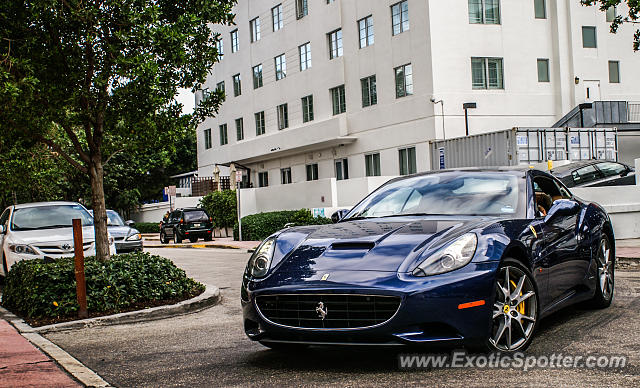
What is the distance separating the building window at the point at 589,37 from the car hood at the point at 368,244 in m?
30.5

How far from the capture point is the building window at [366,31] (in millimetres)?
34219

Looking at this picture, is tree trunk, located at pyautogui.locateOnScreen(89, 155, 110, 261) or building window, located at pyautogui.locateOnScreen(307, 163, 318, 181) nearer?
tree trunk, located at pyautogui.locateOnScreen(89, 155, 110, 261)

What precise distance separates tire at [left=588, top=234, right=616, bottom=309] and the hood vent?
3.08m

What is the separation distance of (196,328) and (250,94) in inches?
1489

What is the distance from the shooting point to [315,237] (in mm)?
5922

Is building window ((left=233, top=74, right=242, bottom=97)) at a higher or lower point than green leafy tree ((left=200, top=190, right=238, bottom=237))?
higher

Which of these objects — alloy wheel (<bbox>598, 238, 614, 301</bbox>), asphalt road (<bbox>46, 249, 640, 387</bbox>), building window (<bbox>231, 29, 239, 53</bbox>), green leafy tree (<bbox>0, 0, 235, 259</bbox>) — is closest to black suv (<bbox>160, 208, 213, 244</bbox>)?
building window (<bbox>231, 29, 239, 53</bbox>)

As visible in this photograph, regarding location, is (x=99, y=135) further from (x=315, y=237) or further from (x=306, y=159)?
(x=306, y=159)

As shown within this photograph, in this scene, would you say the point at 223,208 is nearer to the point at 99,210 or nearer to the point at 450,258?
the point at 99,210

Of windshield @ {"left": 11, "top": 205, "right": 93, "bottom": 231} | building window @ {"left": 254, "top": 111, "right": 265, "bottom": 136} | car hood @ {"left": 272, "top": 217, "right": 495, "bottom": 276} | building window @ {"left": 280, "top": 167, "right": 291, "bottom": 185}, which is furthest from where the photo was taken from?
building window @ {"left": 254, "top": 111, "right": 265, "bottom": 136}

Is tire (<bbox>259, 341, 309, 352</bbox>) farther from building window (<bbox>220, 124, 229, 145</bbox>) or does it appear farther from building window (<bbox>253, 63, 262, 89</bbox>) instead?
building window (<bbox>220, 124, 229, 145</bbox>)

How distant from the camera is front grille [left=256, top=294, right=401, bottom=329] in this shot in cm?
500

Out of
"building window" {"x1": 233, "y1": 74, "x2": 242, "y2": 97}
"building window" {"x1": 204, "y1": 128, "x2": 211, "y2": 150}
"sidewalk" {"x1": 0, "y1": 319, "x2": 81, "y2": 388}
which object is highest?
"building window" {"x1": 233, "y1": 74, "x2": 242, "y2": 97}

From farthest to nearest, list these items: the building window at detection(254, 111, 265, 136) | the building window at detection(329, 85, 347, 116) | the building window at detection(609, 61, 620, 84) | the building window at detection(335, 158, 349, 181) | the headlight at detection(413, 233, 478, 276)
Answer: the building window at detection(254, 111, 265, 136)
the building window at detection(335, 158, 349, 181)
the building window at detection(329, 85, 347, 116)
the building window at detection(609, 61, 620, 84)
the headlight at detection(413, 233, 478, 276)
